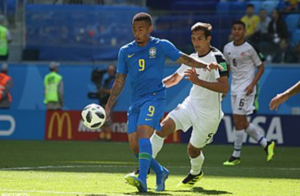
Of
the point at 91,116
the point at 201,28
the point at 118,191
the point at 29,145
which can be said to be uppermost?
the point at 201,28

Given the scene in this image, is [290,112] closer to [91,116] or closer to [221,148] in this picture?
[221,148]

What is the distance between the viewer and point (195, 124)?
11156 millimetres

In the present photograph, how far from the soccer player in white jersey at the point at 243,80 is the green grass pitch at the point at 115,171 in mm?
595

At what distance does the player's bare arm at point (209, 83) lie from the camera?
1007cm

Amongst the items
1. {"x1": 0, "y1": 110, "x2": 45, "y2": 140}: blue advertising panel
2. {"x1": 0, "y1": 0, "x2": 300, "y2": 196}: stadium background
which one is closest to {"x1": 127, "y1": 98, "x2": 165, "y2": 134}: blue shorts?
{"x1": 0, "y1": 0, "x2": 300, "y2": 196}: stadium background

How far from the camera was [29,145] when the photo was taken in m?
20.2

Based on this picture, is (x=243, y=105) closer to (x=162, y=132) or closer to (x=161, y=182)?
(x=162, y=132)

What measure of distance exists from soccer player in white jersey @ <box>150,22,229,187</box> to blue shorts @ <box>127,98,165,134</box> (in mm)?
977

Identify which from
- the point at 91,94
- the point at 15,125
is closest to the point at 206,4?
the point at 91,94

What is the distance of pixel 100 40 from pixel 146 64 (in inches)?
617

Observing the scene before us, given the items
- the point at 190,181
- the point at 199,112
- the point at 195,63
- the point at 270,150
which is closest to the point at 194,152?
the point at 190,181

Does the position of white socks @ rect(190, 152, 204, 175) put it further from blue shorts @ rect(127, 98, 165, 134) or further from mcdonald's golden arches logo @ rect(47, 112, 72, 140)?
mcdonald's golden arches logo @ rect(47, 112, 72, 140)

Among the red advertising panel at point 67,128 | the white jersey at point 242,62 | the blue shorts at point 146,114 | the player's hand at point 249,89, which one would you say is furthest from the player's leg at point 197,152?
the red advertising panel at point 67,128

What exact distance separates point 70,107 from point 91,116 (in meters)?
15.2
